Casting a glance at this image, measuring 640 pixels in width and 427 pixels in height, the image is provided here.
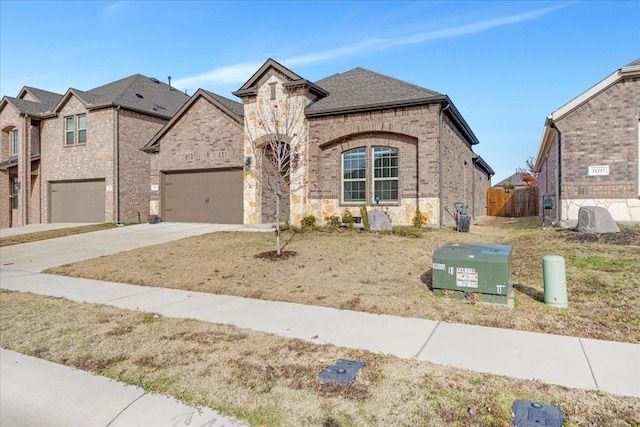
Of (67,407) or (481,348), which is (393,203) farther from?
(67,407)

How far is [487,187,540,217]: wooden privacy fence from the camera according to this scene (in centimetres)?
2808

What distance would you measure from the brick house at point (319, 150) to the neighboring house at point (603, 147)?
405 centimetres

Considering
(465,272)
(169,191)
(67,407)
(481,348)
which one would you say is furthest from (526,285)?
(169,191)

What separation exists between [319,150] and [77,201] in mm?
16491

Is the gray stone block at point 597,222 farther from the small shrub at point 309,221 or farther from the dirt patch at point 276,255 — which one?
the small shrub at point 309,221

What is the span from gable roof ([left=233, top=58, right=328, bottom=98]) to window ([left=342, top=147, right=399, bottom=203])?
10.6 feet

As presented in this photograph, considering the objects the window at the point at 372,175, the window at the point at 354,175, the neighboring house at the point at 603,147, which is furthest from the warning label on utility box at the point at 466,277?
the neighboring house at the point at 603,147

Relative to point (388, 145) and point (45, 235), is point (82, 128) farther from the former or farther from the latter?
point (388, 145)

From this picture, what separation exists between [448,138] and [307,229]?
23.0ft

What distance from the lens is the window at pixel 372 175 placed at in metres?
15.1

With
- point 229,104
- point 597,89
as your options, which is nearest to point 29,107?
point 229,104

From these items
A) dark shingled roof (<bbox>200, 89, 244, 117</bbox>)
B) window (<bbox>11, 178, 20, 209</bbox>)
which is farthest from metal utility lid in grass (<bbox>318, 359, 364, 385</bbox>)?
window (<bbox>11, 178, 20, 209</bbox>)

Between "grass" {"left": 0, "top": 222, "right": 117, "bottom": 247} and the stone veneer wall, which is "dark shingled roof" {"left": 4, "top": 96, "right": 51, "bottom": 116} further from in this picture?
the stone veneer wall

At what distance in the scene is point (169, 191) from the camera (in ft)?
66.6
